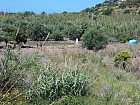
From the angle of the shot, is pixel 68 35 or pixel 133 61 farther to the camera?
pixel 68 35

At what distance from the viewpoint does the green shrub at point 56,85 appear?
709cm

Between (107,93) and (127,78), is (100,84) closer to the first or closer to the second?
(107,93)

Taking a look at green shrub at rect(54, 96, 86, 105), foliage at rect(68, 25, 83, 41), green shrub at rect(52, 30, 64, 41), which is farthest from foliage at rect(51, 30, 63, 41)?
green shrub at rect(54, 96, 86, 105)

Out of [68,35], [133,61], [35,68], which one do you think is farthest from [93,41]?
[35,68]

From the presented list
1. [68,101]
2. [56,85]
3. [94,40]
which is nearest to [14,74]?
[68,101]

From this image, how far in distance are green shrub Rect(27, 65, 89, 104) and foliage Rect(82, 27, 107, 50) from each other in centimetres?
2178

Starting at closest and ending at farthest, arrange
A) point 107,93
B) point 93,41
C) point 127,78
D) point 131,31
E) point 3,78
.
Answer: point 3,78, point 107,93, point 127,78, point 93,41, point 131,31

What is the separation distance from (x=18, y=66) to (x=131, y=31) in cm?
4145

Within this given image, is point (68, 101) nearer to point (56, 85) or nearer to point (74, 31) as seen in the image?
point (56, 85)

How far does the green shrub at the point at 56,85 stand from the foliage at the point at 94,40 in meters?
21.8

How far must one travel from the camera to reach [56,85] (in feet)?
24.2

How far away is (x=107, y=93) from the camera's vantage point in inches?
325

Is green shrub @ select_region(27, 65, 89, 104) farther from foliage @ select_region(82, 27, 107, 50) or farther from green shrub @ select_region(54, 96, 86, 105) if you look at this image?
foliage @ select_region(82, 27, 107, 50)

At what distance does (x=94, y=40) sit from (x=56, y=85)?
2314 centimetres
